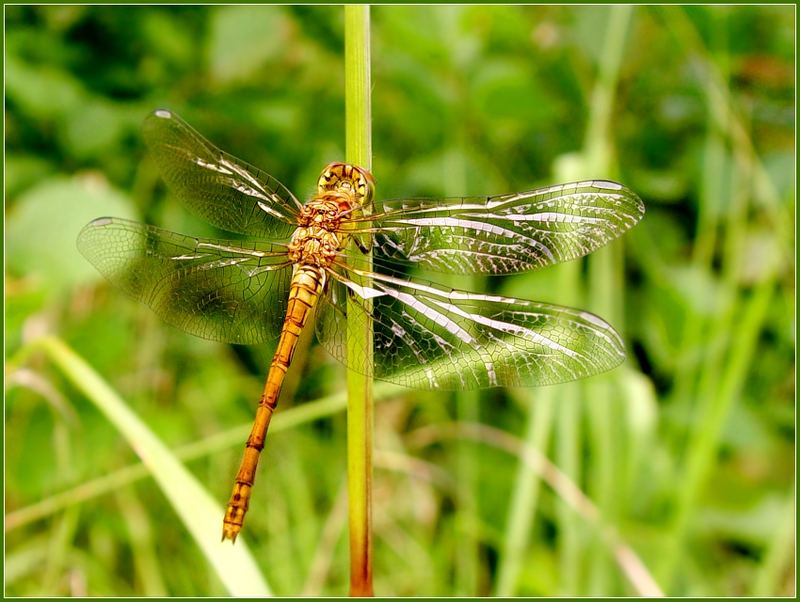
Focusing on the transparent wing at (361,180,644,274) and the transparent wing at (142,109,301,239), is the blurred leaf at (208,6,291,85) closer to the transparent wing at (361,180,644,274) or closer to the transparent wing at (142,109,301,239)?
the transparent wing at (142,109,301,239)

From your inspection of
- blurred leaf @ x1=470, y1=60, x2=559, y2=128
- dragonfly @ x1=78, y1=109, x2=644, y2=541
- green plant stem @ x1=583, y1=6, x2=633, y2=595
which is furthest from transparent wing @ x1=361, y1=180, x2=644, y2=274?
blurred leaf @ x1=470, y1=60, x2=559, y2=128

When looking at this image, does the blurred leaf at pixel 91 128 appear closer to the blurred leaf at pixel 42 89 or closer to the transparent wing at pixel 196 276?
the blurred leaf at pixel 42 89

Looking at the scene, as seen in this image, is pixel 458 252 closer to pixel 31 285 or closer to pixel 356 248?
pixel 356 248

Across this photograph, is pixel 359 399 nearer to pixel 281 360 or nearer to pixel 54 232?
pixel 281 360

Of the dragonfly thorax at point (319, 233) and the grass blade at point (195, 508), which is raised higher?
the dragonfly thorax at point (319, 233)

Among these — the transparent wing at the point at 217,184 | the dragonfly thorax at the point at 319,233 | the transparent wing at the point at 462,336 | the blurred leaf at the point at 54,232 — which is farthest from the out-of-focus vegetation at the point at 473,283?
the dragonfly thorax at the point at 319,233

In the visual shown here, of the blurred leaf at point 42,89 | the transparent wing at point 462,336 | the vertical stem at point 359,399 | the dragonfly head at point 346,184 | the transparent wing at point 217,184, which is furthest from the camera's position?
the blurred leaf at point 42,89

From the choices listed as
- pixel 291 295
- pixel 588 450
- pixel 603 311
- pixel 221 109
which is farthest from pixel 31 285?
pixel 588 450
